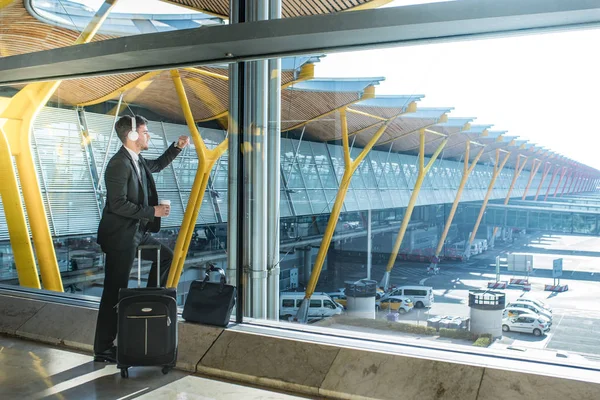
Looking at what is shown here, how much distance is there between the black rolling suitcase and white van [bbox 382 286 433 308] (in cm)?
156

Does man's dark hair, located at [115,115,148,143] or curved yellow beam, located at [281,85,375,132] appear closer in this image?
curved yellow beam, located at [281,85,375,132]

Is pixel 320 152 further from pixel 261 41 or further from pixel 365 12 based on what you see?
pixel 365 12

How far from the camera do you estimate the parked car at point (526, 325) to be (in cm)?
383

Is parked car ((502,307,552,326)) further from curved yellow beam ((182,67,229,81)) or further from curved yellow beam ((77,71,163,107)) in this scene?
curved yellow beam ((77,71,163,107))

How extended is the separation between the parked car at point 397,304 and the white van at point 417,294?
0.03m

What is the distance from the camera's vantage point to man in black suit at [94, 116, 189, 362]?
4.68 m

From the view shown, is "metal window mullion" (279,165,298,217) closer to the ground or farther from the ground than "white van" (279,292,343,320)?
farther from the ground

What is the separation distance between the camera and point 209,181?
5.37m

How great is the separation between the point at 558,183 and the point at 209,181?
2.85 metres

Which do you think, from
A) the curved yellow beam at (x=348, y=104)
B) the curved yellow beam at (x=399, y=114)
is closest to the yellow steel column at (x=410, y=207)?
the curved yellow beam at (x=399, y=114)

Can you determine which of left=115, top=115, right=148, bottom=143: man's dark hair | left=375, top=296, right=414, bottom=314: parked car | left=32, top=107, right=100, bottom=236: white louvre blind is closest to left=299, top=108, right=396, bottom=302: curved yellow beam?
left=375, top=296, right=414, bottom=314: parked car

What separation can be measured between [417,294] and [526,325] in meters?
0.75

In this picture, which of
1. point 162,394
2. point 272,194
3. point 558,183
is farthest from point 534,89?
point 162,394

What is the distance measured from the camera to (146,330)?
168 inches
